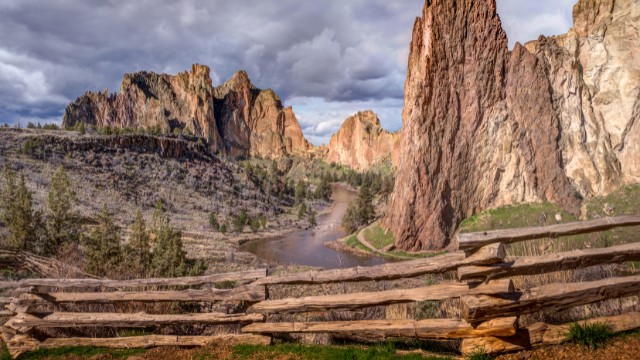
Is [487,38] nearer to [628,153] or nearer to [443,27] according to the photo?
[443,27]

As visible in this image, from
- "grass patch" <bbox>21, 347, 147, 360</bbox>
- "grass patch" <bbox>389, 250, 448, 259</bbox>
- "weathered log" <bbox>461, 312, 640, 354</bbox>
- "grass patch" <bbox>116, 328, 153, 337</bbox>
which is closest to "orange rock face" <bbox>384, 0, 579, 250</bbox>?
"grass patch" <bbox>389, 250, 448, 259</bbox>

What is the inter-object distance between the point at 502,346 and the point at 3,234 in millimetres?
29893

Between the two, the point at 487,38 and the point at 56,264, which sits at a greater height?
the point at 487,38

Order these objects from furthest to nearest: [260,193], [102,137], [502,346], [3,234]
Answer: [260,193] → [102,137] → [3,234] → [502,346]

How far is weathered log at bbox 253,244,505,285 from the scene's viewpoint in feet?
19.6

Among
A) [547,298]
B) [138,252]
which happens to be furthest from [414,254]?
[547,298]

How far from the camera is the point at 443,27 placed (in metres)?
48.4

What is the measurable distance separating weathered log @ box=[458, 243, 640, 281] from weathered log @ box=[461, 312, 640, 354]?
86cm

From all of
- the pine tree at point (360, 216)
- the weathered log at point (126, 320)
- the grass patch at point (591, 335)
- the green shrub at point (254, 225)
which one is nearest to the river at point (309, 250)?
the pine tree at point (360, 216)

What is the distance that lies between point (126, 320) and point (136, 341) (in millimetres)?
627

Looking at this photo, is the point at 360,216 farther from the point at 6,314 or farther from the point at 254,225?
the point at 6,314

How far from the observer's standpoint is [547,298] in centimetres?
605

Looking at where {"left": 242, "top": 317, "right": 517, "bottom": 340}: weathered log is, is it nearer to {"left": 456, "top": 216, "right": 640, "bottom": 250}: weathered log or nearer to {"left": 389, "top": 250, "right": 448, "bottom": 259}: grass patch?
{"left": 456, "top": 216, "right": 640, "bottom": 250}: weathered log

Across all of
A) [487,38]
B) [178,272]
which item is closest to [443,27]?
[487,38]
